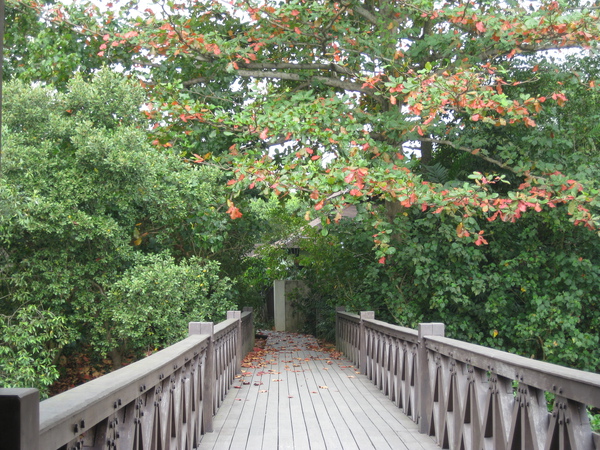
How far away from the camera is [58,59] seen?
31.1 ft

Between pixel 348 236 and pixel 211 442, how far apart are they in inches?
241

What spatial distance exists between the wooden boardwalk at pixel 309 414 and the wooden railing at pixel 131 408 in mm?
367

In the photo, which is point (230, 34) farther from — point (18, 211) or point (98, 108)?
point (18, 211)

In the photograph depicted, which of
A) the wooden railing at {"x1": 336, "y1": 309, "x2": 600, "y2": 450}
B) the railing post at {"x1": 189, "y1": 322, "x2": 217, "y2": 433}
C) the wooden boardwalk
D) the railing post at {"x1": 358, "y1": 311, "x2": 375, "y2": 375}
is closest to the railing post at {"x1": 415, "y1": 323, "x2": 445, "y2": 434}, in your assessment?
the wooden railing at {"x1": 336, "y1": 309, "x2": 600, "y2": 450}

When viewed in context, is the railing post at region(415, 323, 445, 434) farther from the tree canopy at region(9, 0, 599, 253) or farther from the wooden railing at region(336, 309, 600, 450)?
the tree canopy at region(9, 0, 599, 253)

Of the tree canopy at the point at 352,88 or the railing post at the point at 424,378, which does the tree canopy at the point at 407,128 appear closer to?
the tree canopy at the point at 352,88

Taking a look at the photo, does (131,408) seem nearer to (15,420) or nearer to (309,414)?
(15,420)

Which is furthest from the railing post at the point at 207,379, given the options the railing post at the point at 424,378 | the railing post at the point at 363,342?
the railing post at the point at 363,342

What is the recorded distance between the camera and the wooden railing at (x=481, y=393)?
251cm

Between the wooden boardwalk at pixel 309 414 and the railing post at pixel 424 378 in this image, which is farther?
the railing post at pixel 424 378

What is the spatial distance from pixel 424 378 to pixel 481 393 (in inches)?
64.6

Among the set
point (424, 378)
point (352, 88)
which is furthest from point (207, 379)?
point (352, 88)

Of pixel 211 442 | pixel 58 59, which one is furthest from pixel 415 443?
pixel 58 59

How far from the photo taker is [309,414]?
6.17 meters
